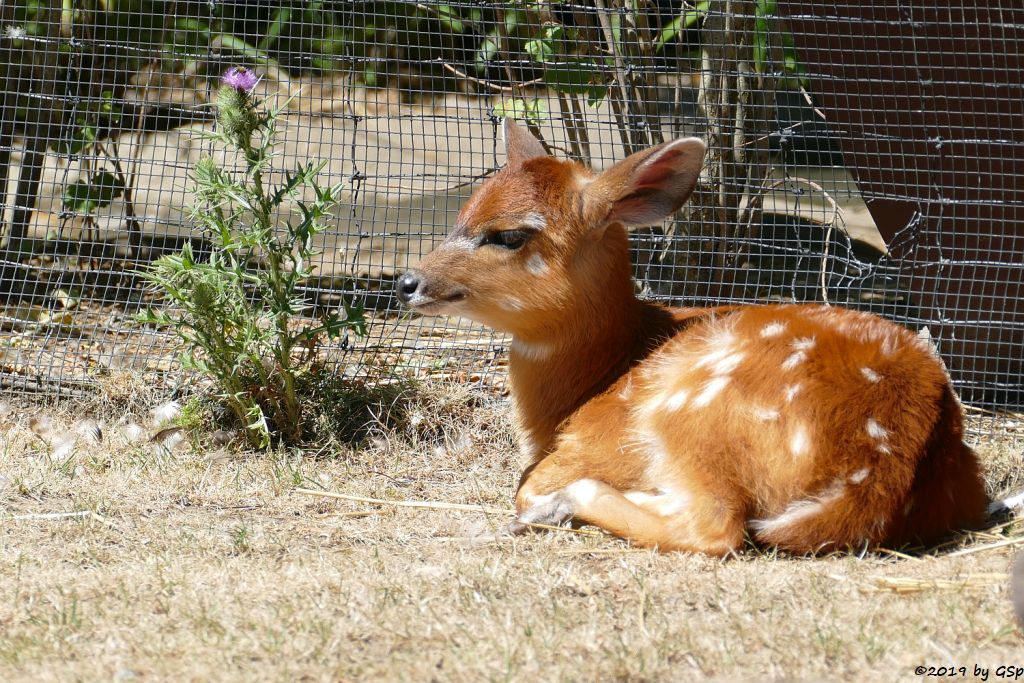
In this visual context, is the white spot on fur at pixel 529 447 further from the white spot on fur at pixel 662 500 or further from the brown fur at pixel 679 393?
the white spot on fur at pixel 662 500

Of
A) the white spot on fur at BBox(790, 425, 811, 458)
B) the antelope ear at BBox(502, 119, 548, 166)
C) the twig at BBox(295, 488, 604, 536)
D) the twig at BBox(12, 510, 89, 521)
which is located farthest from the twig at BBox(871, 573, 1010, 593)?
the twig at BBox(12, 510, 89, 521)

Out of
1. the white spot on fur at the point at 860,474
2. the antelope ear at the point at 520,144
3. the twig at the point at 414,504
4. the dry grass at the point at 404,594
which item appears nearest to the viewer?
the dry grass at the point at 404,594

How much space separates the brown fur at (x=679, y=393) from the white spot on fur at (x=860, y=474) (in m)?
0.01

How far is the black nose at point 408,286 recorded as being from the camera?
4.62 m

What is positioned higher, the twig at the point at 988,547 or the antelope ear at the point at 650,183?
the antelope ear at the point at 650,183

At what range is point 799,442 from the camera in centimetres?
390

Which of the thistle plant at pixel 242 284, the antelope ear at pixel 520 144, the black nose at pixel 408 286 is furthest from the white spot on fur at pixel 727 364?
the thistle plant at pixel 242 284

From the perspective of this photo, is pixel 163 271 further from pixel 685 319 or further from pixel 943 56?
pixel 943 56

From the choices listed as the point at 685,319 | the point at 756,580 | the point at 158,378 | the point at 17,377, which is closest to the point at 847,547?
the point at 756,580

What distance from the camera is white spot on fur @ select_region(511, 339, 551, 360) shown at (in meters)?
4.75

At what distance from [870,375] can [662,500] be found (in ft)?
2.78

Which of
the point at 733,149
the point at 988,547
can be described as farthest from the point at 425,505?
the point at 733,149

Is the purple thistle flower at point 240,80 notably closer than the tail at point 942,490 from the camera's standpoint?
No

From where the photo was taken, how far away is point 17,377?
6.07m
